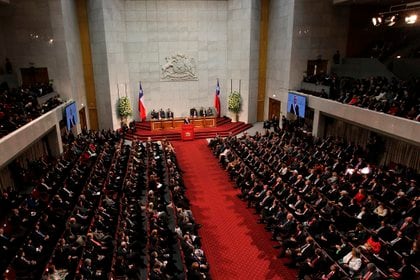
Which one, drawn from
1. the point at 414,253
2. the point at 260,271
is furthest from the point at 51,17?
the point at 414,253

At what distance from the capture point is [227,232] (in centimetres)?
1017

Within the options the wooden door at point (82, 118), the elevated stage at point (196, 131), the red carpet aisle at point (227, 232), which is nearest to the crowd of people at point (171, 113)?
the elevated stage at point (196, 131)

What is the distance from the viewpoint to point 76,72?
63.4ft

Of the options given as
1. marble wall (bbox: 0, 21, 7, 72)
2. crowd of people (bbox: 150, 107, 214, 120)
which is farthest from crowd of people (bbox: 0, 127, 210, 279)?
crowd of people (bbox: 150, 107, 214, 120)

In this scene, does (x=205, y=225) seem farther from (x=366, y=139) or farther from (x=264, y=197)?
(x=366, y=139)

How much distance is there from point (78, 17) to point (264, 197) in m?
16.8

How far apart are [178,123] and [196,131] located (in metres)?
1.60

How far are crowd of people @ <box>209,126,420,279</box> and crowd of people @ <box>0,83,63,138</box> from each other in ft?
27.9

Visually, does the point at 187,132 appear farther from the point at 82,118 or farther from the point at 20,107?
the point at 20,107

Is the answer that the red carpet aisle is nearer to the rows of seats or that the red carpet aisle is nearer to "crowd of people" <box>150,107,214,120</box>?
the rows of seats

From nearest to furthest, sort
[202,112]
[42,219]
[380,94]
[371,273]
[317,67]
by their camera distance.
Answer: [371,273] < [42,219] < [380,94] < [317,67] < [202,112]

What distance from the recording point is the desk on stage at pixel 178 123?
21.7 m

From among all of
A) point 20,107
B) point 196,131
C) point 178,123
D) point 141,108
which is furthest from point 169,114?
point 20,107

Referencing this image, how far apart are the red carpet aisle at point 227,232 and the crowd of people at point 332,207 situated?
369 millimetres
